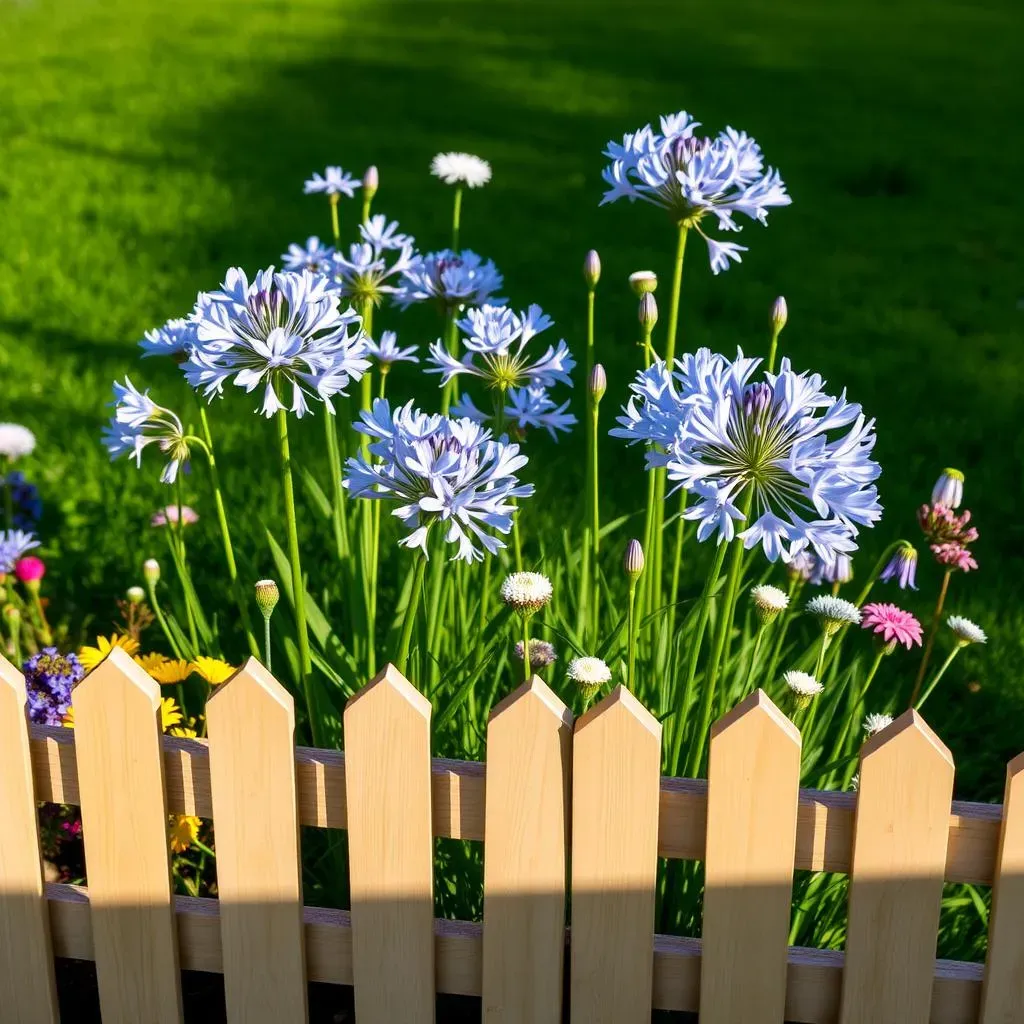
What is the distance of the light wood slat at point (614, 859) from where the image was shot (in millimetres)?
1466

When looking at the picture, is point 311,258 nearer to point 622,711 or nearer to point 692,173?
A: point 692,173

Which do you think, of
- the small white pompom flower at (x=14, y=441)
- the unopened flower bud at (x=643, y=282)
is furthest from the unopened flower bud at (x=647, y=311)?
the small white pompom flower at (x=14, y=441)

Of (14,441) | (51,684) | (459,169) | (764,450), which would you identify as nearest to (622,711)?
(764,450)

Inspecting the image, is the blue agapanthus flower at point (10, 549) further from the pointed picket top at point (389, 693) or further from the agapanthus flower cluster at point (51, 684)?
the pointed picket top at point (389, 693)

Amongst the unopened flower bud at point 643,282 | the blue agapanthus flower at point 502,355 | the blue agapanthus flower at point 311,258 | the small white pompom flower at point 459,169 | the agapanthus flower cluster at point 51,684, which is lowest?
the agapanthus flower cluster at point 51,684

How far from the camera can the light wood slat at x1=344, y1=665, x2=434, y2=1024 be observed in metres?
1.50

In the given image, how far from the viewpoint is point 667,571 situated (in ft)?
9.96

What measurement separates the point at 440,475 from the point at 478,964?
24.6 inches

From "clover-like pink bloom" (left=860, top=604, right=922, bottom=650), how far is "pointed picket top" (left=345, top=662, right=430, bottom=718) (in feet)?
2.65

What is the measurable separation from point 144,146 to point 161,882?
5.82 meters

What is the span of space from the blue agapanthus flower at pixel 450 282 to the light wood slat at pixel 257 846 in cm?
84

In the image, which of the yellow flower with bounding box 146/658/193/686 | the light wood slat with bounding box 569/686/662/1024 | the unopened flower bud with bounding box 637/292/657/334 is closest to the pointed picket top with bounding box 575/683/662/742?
the light wood slat with bounding box 569/686/662/1024

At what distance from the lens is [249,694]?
152 centimetres

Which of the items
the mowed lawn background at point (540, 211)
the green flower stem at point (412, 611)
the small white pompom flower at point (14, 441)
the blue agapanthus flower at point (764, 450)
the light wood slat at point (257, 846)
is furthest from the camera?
the mowed lawn background at point (540, 211)
